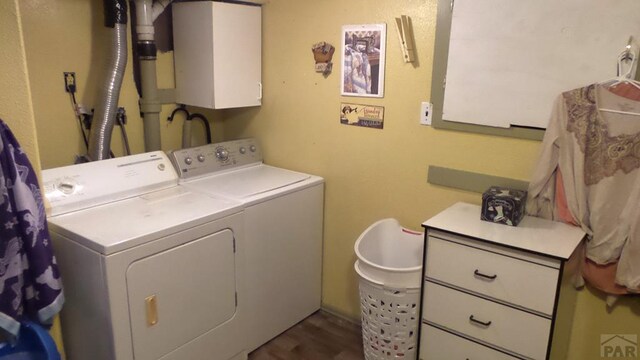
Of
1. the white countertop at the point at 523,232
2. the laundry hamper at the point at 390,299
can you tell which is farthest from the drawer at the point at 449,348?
the white countertop at the point at 523,232

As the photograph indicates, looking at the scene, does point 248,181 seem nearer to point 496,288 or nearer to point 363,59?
point 363,59

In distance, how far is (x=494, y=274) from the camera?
1825 mm

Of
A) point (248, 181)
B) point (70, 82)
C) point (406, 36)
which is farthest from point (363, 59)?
point (70, 82)

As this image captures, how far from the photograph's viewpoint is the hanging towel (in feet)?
5.43

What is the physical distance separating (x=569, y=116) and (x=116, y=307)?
196 cm

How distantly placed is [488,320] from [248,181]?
4.76ft

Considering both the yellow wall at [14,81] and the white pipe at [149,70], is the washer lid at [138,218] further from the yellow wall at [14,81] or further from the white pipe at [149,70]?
the white pipe at [149,70]

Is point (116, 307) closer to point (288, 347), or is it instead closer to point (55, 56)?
point (288, 347)

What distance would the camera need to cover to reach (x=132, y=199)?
233 cm

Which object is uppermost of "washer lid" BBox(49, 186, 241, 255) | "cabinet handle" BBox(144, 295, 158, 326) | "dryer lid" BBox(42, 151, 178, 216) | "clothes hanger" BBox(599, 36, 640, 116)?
"clothes hanger" BBox(599, 36, 640, 116)

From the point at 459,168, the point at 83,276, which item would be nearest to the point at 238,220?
the point at 83,276

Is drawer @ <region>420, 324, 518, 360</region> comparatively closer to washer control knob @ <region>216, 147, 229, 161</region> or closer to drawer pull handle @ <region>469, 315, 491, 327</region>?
drawer pull handle @ <region>469, 315, 491, 327</region>

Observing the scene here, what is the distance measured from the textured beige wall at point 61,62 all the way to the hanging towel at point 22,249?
2.56ft

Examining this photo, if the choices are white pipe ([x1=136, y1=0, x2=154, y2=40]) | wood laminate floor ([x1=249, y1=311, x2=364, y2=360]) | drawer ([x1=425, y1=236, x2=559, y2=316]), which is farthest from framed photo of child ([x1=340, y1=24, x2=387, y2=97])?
wood laminate floor ([x1=249, y1=311, x2=364, y2=360])
